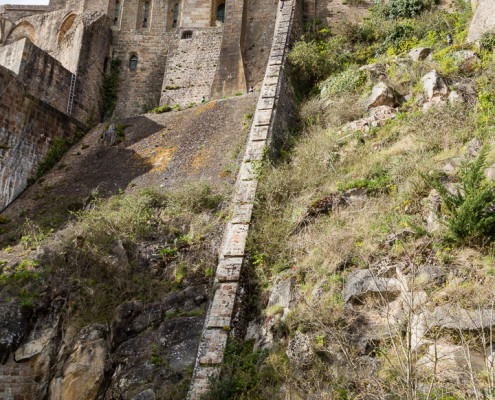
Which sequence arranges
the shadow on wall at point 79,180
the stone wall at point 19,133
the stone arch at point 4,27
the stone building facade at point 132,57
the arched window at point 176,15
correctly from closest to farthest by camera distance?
the shadow on wall at point 79,180, the stone wall at point 19,133, the stone building facade at point 132,57, the arched window at point 176,15, the stone arch at point 4,27

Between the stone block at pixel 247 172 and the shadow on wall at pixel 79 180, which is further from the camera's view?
the shadow on wall at pixel 79 180

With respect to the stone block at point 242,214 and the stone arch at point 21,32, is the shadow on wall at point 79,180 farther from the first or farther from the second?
the stone arch at point 21,32

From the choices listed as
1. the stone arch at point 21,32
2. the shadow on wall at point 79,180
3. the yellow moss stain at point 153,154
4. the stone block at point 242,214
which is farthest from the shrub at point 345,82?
the stone arch at point 21,32

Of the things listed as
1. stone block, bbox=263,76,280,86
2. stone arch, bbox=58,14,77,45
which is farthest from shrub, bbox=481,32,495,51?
stone arch, bbox=58,14,77,45

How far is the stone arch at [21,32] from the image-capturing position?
83.9 feet

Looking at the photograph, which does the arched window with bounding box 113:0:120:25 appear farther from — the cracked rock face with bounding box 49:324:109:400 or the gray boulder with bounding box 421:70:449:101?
the cracked rock face with bounding box 49:324:109:400

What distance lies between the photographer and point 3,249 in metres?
12.3

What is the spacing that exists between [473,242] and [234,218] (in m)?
4.36

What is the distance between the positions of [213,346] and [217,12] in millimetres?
18104

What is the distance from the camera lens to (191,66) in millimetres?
21016

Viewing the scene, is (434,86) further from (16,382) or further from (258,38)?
(258,38)

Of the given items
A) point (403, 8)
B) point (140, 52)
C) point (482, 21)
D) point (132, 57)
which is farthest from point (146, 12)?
point (482, 21)

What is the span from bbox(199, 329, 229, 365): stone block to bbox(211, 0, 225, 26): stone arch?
1691 centimetres

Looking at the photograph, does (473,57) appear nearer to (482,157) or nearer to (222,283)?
(482,157)
